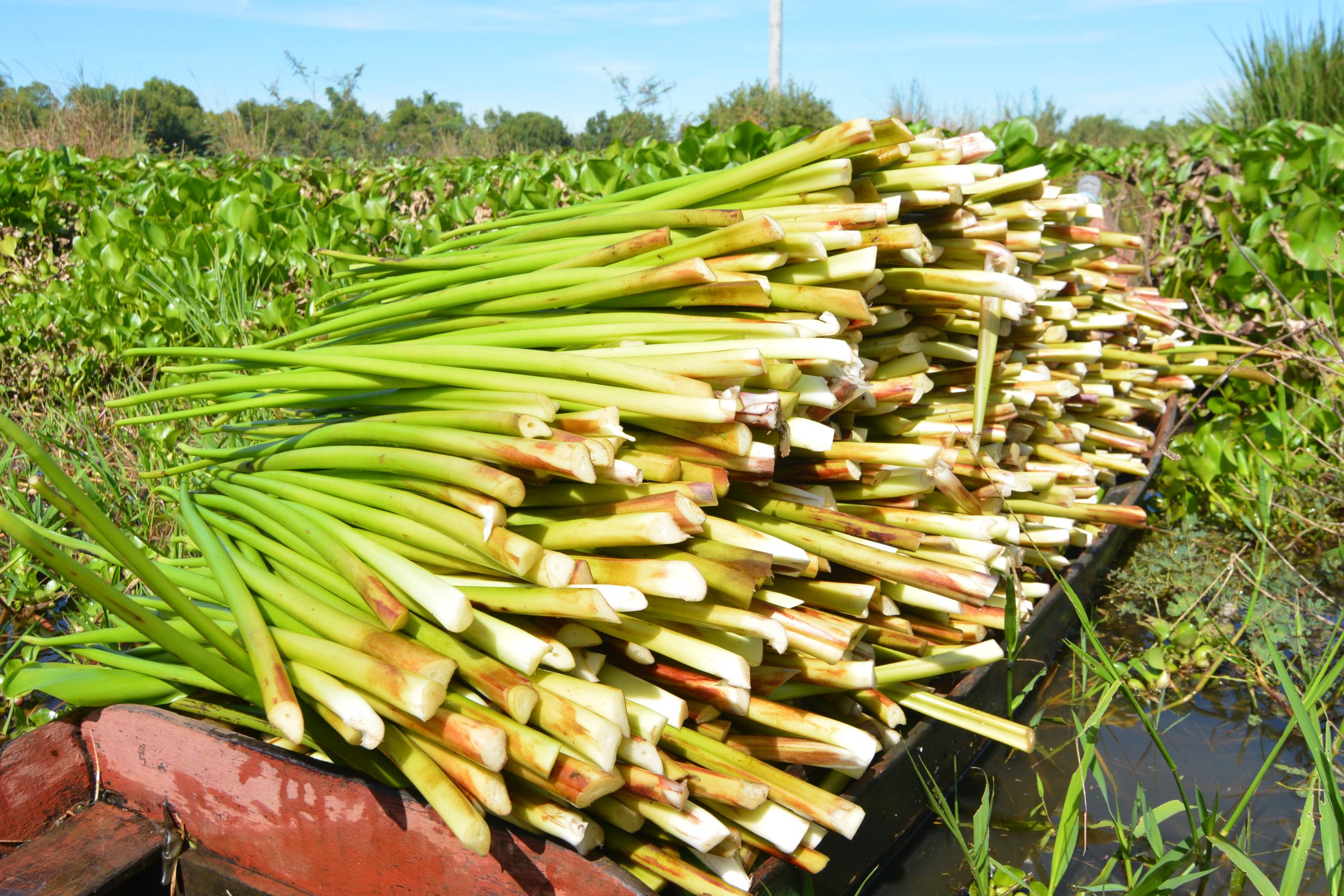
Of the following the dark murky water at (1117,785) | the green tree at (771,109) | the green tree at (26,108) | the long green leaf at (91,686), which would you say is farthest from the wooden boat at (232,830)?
the green tree at (771,109)

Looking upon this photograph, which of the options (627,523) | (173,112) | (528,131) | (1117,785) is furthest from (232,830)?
(173,112)

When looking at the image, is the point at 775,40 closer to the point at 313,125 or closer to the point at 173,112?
the point at 313,125

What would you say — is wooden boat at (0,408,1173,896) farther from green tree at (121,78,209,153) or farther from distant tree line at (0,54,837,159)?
green tree at (121,78,209,153)

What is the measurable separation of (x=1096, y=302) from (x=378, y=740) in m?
3.04

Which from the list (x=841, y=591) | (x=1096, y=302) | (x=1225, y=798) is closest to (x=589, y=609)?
(x=841, y=591)

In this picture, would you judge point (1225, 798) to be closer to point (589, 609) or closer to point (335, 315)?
point (589, 609)

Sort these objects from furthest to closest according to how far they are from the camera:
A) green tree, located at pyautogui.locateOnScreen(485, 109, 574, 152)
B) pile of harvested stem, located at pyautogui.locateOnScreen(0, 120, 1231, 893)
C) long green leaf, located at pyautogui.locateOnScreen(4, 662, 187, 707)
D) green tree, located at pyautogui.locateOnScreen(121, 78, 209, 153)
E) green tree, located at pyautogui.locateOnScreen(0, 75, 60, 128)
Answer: green tree, located at pyautogui.locateOnScreen(121, 78, 209, 153) → green tree, located at pyautogui.locateOnScreen(485, 109, 574, 152) → green tree, located at pyautogui.locateOnScreen(0, 75, 60, 128) → long green leaf, located at pyautogui.locateOnScreen(4, 662, 187, 707) → pile of harvested stem, located at pyautogui.locateOnScreen(0, 120, 1231, 893)

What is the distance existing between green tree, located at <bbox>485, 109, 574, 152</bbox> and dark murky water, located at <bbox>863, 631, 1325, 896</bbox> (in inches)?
384

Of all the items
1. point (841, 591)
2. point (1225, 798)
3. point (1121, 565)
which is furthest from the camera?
point (1121, 565)

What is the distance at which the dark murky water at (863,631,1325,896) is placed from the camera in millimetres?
2004

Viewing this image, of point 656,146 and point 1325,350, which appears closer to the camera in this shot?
point 1325,350

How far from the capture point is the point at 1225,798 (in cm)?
231

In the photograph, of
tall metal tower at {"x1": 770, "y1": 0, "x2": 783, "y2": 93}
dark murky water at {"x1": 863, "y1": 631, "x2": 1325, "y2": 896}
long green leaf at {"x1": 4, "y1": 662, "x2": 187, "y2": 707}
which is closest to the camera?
long green leaf at {"x1": 4, "y1": 662, "x2": 187, "y2": 707}

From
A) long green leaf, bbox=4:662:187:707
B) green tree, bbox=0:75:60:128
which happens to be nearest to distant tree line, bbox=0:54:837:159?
green tree, bbox=0:75:60:128
